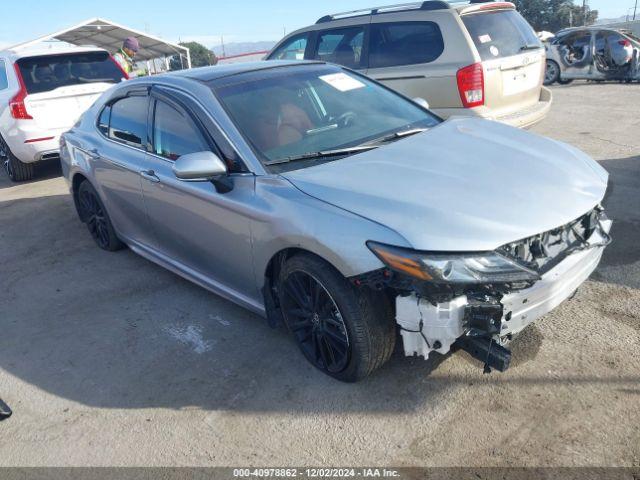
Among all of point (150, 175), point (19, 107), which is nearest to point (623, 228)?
point (150, 175)

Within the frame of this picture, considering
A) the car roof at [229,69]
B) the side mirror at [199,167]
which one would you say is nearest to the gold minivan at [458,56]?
the car roof at [229,69]

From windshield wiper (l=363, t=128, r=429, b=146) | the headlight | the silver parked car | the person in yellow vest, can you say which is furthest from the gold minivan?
the person in yellow vest

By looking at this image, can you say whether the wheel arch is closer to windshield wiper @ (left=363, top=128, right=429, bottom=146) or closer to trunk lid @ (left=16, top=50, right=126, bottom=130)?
trunk lid @ (left=16, top=50, right=126, bottom=130)

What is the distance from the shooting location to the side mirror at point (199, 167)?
10.5 feet

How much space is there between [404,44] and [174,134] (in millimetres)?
3736

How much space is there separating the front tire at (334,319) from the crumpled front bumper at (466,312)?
18cm

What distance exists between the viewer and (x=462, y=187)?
289 centimetres

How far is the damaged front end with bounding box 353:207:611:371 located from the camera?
252cm

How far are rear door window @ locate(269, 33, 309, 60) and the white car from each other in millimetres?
2597

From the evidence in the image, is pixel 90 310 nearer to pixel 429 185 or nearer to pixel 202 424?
pixel 202 424

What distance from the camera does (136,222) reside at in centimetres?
459

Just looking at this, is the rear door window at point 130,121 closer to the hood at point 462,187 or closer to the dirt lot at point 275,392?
the dirt lot at point 275,392

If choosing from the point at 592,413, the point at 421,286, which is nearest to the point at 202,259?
the point at 421,286

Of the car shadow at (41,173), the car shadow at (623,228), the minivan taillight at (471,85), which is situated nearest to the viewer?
the car shadow at (623,228)
